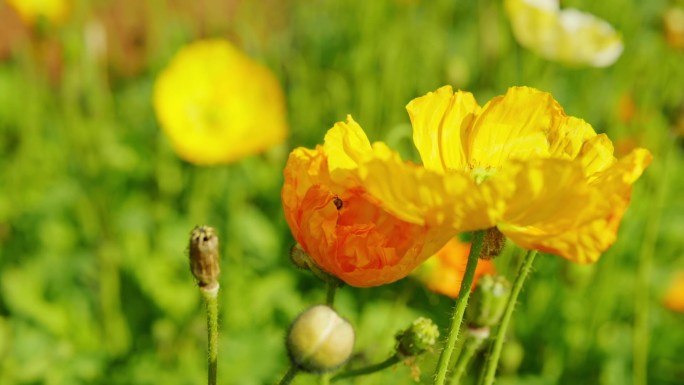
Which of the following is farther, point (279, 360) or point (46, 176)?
point (46, 176)

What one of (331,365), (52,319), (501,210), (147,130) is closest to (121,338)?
(52,319)

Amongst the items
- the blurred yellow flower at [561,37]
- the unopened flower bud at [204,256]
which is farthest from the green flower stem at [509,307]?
the blurred yellow flower at [561,37]

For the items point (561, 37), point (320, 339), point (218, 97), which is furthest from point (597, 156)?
point (218, 97)

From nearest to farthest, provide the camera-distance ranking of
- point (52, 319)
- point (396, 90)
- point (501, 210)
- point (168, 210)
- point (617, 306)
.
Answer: point (501, 210) → point (52, 319) → point (617, 306) → point (168, 210) → point (396, 90)

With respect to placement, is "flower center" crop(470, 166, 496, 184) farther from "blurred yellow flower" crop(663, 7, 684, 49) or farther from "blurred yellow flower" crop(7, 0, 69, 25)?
"blurred yellow flower" crop(663, 7, 684, 49)

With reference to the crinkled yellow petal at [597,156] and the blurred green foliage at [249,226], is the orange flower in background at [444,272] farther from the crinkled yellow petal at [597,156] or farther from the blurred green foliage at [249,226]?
the crinkled yellow petal at [597,156]

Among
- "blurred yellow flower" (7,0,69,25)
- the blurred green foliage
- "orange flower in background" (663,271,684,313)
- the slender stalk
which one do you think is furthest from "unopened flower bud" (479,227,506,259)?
"blurred yellow flower" (7,0,69,25)

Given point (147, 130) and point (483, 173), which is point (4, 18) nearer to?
point (147, 130)
